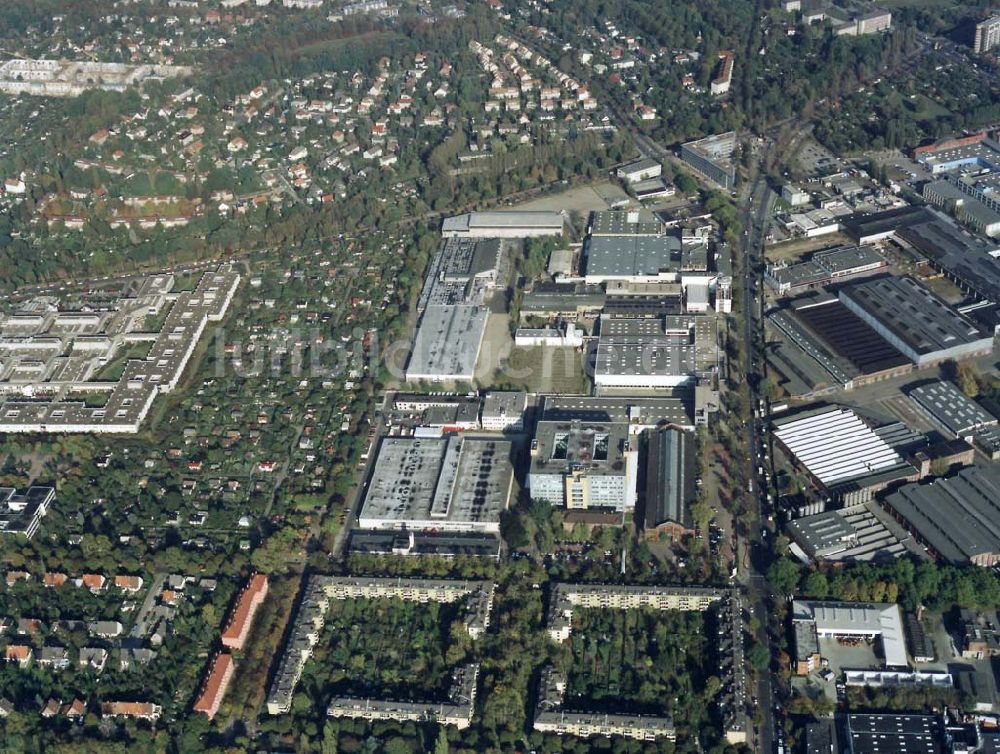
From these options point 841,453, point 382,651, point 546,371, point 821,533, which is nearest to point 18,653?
point 382,651

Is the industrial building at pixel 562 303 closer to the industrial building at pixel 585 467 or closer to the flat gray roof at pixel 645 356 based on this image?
the flat gray roof at pixel 645 356

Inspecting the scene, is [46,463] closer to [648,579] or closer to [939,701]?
[648,579]

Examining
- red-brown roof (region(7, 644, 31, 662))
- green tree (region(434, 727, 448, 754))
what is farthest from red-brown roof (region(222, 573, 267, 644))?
green tree (region(434, 727, 448, 754))

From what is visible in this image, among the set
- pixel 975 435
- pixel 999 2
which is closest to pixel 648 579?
pixel 975 435

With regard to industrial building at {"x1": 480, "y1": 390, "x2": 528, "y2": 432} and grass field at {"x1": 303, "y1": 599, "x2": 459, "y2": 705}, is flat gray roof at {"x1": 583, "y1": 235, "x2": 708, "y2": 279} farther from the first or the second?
grass field at {"x1": 303, "y1": 599, "x2": 459, "y2": 705}

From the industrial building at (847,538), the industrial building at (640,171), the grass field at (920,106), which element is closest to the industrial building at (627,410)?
the industrial building at (847,538)
